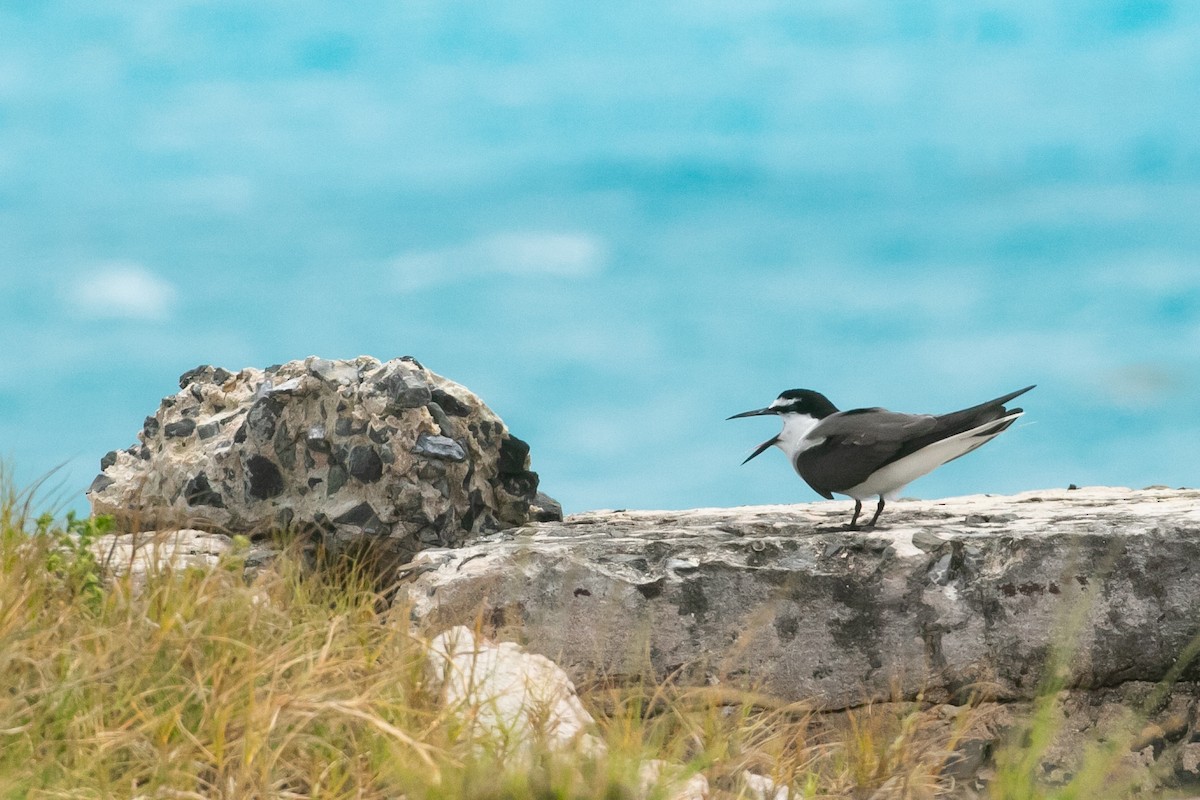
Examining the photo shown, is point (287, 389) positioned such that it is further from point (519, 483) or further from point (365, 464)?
point (519, 483)

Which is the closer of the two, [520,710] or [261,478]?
[520,710]

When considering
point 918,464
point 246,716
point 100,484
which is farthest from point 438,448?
point 246,716

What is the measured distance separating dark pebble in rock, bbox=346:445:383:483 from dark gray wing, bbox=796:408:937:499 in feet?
6.78

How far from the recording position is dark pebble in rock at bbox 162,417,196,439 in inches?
246

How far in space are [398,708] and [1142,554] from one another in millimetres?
A: 3305

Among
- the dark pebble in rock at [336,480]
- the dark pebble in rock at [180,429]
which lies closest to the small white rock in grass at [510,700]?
the dark pebble in rock at [336,480]

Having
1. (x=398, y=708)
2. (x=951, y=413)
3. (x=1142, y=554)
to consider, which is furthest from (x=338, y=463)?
(x=1142, y=554)

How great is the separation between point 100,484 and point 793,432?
3749 millimetres

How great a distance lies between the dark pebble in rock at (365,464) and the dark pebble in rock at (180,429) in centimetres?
120

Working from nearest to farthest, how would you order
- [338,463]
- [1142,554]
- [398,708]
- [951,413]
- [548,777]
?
1. [548,777]
2. [398,708]
3. [1142,554]
4. [951,413]
5. [338,463]

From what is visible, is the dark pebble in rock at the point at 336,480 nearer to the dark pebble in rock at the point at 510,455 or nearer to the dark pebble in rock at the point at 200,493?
the dark pebble in rock at the point at 200,493

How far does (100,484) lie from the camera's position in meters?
6.35

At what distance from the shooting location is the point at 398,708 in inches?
130

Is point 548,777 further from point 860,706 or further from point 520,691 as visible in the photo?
point 860,706
